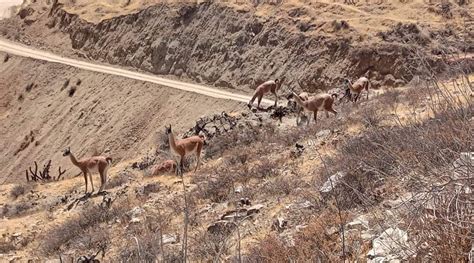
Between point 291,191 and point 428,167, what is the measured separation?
6.15m

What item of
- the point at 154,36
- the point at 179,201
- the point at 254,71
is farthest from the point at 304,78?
the point at 179,201

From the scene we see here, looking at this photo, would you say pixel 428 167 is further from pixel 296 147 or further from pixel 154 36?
pixel 154 36

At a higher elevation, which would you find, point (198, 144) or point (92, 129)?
point (198, 144)

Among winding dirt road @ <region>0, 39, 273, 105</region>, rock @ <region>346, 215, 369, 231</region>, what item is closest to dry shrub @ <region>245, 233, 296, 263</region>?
rock @ <region>346, 215, 369, 231</region>

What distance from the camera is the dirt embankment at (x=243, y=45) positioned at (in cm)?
3072

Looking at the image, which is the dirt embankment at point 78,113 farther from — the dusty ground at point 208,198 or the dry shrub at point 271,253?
the dry shrub at point 271,253

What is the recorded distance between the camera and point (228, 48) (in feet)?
123

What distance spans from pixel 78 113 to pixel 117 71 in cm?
416

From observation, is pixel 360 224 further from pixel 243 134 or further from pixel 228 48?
pixel 228 48

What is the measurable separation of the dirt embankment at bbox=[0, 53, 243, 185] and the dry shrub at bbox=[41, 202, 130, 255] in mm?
16060

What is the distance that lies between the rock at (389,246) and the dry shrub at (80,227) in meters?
7.42

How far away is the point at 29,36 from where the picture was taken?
50.5m

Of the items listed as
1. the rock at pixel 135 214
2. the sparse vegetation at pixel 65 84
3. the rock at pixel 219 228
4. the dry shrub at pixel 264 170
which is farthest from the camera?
the sparse vegetation at pixel 65 84

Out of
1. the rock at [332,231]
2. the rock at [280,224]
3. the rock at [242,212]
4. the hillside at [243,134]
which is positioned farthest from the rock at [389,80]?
the rock at [332,231]
